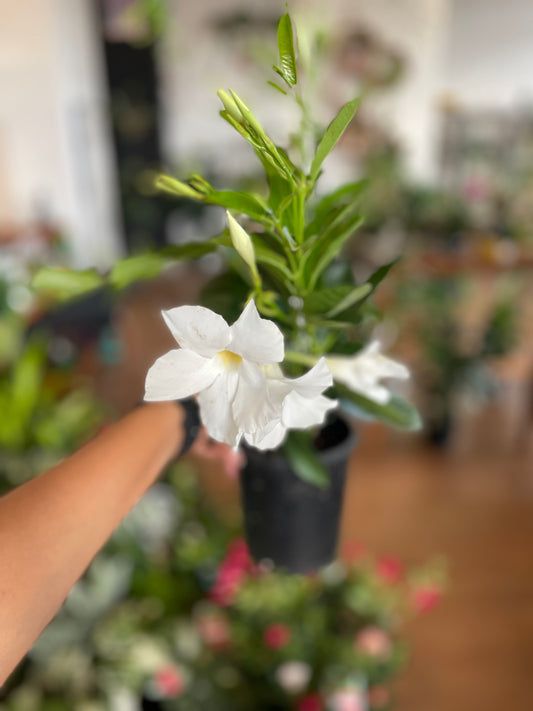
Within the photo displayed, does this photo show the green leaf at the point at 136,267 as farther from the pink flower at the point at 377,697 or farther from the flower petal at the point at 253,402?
the pink flower at the point at 377,697

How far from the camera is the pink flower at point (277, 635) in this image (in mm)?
1396

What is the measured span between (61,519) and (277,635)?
109cm

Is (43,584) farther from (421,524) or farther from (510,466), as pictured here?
(510,466)

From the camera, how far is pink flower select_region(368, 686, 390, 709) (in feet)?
5.00

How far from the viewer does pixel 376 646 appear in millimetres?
1396

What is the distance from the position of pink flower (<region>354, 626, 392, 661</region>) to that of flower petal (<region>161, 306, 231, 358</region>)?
4.18ft

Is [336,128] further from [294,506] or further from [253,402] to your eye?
[294,506]

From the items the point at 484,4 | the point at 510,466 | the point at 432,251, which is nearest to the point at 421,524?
the point at 510,466

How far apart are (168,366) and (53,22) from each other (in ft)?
17.3

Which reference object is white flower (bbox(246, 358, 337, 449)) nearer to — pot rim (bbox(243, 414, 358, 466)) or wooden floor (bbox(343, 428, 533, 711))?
pot rim (bbox(243, 414, 358, 466))

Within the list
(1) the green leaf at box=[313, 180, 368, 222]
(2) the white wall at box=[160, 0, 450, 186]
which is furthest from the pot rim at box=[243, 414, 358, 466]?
(2) the white wall at box=[160, 0, 450, 186]

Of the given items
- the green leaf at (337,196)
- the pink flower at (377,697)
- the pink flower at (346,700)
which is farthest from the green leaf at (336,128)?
the pink flower at (377,697)

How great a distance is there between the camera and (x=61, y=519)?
48cm

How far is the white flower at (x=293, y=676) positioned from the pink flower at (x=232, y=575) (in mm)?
205
